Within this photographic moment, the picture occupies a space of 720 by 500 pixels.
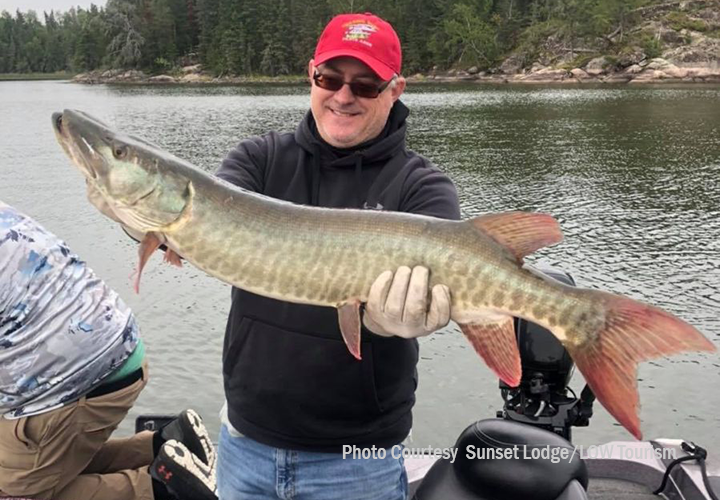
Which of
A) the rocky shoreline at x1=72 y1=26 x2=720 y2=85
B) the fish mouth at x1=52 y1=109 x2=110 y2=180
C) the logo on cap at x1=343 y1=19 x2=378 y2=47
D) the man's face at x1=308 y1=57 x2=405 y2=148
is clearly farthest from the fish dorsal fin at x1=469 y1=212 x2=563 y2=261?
the rocky shoreline at x1=72 y1=26 x2=720 y2=85

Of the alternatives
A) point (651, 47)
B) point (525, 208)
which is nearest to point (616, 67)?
point (651, 47)

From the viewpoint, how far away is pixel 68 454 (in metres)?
3.51

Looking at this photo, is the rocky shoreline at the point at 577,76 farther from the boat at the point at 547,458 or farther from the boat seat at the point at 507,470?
the boat seat at the point at 507,470

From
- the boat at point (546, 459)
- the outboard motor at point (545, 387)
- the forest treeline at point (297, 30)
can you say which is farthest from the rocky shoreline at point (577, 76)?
the outboard motor at point (545, 387)

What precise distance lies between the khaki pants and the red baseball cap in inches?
86.0

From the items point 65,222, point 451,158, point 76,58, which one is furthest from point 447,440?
point 76,58

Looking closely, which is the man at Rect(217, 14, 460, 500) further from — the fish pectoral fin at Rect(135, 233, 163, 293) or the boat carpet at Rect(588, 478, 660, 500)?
the boat carpet at Rect(588, 478, 660, 500)

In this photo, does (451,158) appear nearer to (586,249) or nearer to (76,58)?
(586,249)

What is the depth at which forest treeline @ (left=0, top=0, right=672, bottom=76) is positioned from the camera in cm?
7250

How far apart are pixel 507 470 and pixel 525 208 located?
1342cm

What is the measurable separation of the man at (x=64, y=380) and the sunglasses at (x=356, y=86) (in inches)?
68.4

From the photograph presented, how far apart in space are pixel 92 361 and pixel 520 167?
18637 millimetres

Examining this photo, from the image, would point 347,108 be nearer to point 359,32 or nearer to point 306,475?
point 359,32

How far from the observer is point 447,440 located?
6.87 meters
